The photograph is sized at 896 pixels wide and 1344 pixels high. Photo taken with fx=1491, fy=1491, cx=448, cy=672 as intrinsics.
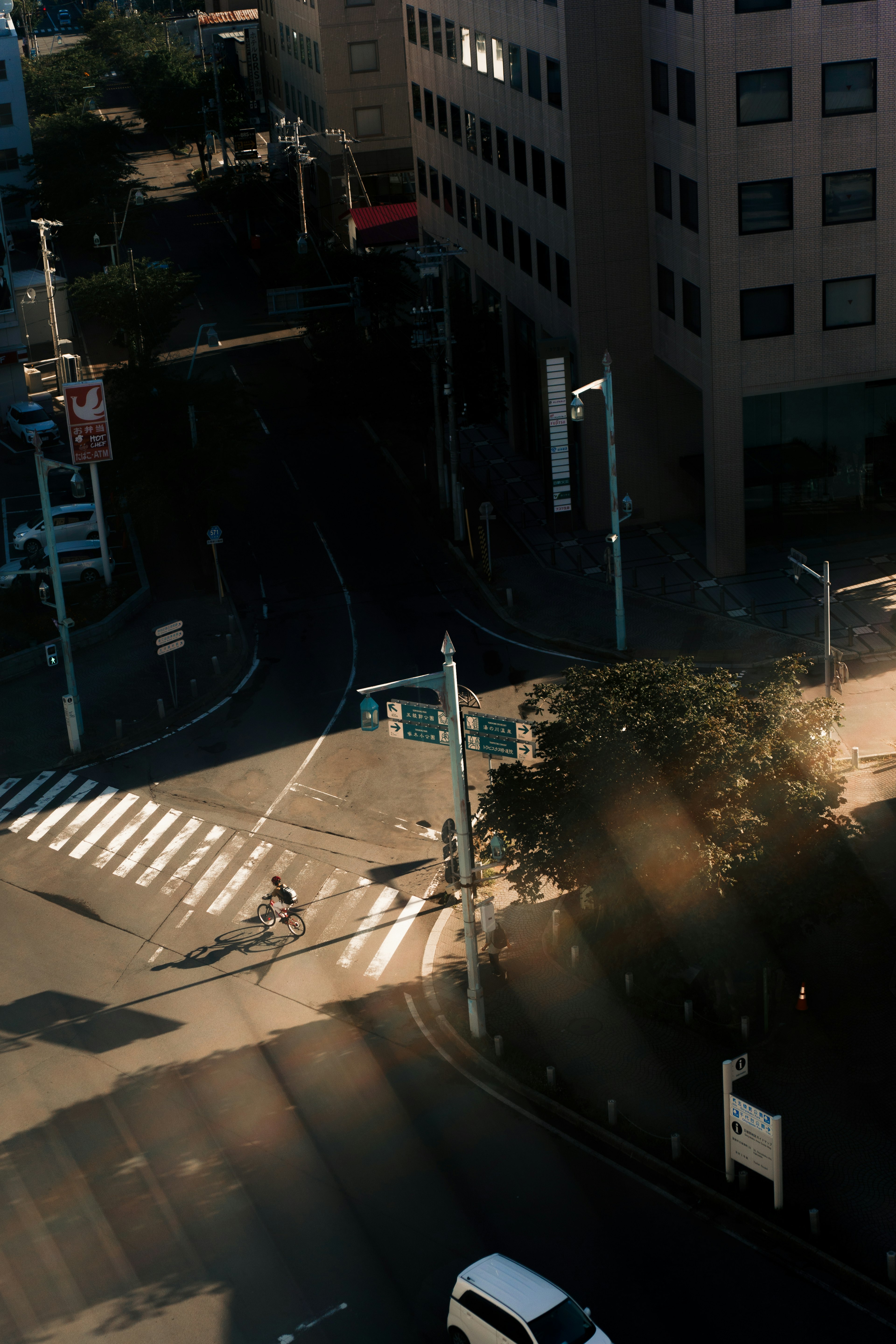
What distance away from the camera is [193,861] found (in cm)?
3941

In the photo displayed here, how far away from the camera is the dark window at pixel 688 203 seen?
50.9 meters

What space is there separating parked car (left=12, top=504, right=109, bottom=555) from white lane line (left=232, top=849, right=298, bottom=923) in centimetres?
2654

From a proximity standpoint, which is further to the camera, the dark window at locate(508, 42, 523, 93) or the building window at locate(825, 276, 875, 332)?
the dark window at locate(508, 42, 523, 93)

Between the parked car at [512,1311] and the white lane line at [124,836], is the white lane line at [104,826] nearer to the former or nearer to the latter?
the white lane line at [124,836]

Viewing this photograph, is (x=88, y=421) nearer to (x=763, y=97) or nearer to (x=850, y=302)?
(x=763, y=97)

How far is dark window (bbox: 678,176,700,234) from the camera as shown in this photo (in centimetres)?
5088

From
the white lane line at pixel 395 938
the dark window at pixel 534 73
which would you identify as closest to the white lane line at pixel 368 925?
the white lane line at pixel 395 938

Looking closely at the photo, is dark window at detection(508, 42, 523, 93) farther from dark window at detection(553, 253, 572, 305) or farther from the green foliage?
the green foliage

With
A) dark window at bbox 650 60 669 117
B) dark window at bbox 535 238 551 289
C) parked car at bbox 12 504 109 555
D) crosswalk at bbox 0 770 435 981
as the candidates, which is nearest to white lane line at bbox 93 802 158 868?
crosswalk at bbox 0 770 435 981

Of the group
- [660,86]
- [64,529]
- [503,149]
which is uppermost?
[660,86]

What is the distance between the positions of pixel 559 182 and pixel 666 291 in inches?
263

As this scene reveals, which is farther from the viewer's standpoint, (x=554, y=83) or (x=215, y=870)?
(x=554, y=83)

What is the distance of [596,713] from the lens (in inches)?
1188

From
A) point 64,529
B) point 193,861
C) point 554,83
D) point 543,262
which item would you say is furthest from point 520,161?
point 193,861
